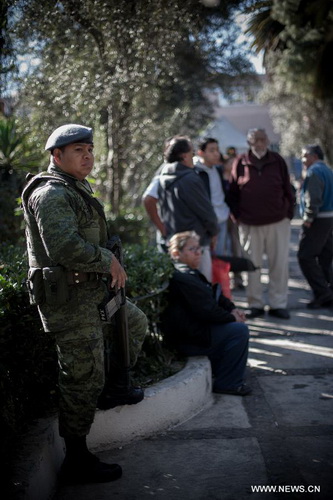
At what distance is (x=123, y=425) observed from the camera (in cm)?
400

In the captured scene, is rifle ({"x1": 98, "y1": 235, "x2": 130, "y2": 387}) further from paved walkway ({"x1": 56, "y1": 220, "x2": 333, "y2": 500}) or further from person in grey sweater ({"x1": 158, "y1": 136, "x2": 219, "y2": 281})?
person in grey sweater ({"x1": 158, "y1": 136, "x2": 219, "y2": 281})

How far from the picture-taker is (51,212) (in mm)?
3197

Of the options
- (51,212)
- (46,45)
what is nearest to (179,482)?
(51,212)

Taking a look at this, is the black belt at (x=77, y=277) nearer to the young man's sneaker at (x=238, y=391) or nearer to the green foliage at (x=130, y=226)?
the young man's sneaker at (x=238, y=391)

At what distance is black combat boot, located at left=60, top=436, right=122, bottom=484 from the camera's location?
344cm

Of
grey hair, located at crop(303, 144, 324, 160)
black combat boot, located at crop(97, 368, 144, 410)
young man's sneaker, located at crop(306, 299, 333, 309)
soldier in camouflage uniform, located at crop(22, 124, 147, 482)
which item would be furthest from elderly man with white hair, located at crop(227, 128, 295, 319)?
soldier in camouflage uniform, located at crop(22, 124, 147, 482)

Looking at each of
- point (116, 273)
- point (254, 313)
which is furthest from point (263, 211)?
point (116, 273)

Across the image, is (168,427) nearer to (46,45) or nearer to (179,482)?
(179,482)

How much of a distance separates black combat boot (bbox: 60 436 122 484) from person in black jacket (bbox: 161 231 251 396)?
1553 millimetres

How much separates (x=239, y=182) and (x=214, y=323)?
279cm

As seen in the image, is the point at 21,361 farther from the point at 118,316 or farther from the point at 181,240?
the point at 181,240

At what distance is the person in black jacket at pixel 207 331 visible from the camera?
15.8 feet

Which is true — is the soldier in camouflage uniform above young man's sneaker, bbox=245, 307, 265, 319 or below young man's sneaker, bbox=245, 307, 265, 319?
above

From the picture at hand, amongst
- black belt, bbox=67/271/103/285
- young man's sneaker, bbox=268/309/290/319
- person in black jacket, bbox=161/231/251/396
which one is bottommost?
young man's sneaker, bbox=268/309/290/319
